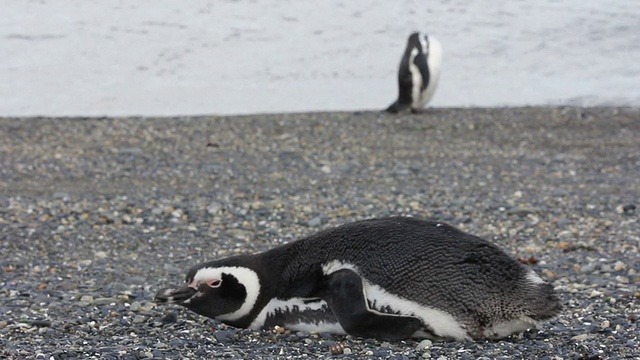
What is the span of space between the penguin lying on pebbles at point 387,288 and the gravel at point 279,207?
7cm

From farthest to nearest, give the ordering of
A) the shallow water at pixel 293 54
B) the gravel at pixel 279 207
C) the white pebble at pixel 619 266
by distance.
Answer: the shallow water at pixel 293 54 < the white pebble at pixel 619 266 < the gravel at pixel 279 207

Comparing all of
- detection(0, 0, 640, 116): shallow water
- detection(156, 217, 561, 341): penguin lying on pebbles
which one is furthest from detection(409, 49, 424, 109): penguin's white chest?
detection(156, 217, 561, 341): penguin lying on pebbles

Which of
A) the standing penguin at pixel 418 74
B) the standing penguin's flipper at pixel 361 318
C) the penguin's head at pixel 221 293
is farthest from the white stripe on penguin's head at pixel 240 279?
the standing penguin at pixel 418 74

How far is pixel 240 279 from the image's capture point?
3.24 m

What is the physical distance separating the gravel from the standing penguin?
0.28m

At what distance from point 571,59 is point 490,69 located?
1013mm

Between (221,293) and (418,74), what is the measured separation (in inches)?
258

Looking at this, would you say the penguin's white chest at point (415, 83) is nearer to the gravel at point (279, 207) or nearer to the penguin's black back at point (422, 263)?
the gravel at point (279, 207)

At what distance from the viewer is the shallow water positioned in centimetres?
980

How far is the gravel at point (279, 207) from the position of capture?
3143 mm

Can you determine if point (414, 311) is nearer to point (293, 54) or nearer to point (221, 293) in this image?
point (221, 293)

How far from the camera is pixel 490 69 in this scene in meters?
10.9

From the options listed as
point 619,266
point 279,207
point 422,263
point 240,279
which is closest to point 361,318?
point 422,263

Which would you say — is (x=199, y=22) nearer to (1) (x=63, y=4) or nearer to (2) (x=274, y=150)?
(1) (x=63, y=4)
